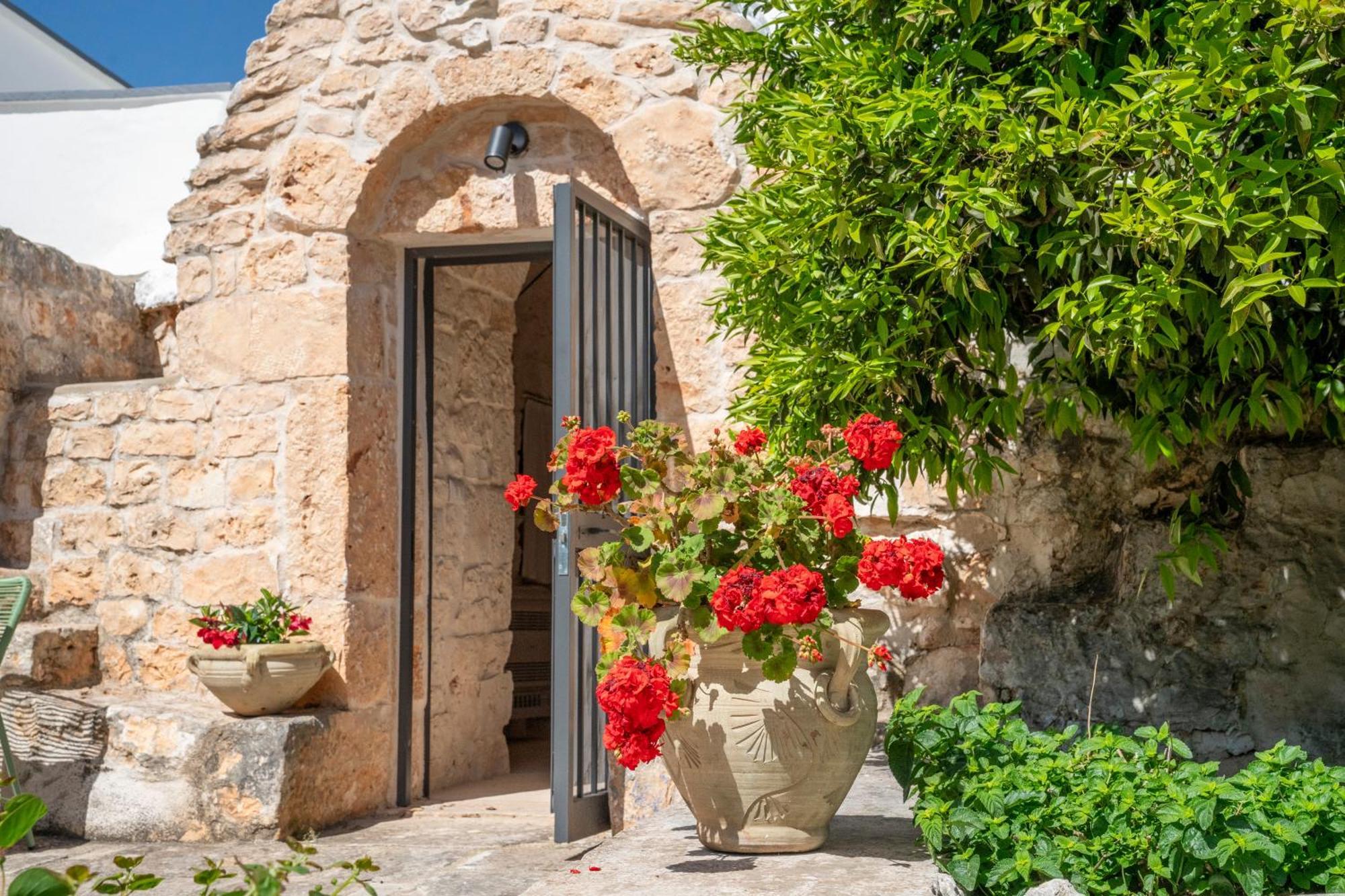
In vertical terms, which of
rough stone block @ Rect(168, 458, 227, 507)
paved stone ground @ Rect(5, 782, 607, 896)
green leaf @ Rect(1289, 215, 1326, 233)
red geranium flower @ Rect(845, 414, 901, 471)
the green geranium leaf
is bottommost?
paved stone ground @ Rect(5, 782, 607, 896)

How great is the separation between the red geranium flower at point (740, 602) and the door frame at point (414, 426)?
2998mm

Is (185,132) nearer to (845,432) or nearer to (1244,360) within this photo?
(845,432)

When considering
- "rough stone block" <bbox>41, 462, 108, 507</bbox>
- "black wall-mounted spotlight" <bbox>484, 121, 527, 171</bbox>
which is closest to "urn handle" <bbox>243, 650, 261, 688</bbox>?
"rough stone block" <bbox>41, 462, 108, 507</bbox>

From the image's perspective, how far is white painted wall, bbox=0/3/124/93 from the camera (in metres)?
10.9

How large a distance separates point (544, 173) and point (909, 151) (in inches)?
111

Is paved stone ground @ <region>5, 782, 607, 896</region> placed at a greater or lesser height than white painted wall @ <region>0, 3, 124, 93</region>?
lesser

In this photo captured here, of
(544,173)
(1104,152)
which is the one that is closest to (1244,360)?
(1104,152)

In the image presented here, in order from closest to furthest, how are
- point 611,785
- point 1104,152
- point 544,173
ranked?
point 1104,152
point 611,785
point 544,173

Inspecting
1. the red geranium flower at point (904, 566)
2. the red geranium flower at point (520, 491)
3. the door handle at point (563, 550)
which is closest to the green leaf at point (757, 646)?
the red geranium flower at point (904, 566)

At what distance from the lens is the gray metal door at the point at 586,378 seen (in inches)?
172

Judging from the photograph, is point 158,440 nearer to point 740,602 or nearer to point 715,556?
point 715,556

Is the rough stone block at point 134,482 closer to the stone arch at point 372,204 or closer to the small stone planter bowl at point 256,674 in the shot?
the stone arch at point 372,204

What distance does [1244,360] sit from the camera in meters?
2.57

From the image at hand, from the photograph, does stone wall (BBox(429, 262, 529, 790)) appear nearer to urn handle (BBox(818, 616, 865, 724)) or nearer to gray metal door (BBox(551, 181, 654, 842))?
gray metal door (BBox(551, 181, 654, 842))
